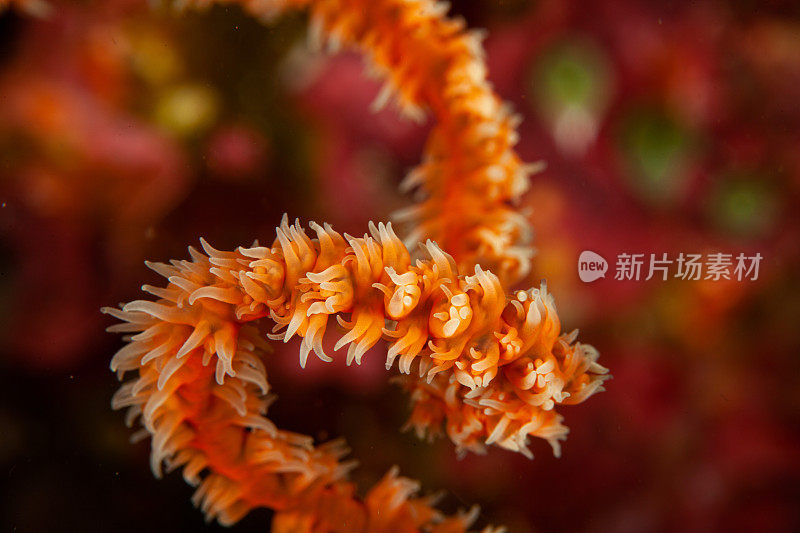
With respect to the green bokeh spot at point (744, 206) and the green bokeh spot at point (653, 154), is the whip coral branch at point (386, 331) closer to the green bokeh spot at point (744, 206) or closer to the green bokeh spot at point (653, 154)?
the green bokeh spot at point (653, 154)

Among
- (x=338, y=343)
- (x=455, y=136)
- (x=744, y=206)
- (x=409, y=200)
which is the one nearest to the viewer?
(x=338, y=343)

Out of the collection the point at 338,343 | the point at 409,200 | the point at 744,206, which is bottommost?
the point at 338,343

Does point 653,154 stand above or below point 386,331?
above

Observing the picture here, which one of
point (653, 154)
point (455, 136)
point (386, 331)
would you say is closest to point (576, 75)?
point (653, 154)

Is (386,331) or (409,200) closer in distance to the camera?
(386,331)

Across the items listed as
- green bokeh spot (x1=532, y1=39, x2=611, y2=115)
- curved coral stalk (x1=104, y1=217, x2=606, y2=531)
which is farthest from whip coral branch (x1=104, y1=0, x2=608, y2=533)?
green bokeh spot (x1=532, y1=39, x2=611, y2=115)

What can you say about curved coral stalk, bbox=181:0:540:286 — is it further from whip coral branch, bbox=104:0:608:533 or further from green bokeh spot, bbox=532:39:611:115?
green bokeh spot, bbox=532:39:611:115

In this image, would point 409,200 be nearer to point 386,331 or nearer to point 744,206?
point 386,331

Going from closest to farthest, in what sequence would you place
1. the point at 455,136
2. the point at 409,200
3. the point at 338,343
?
the point at 338,343
the point at 455,136
the point at 409,200
